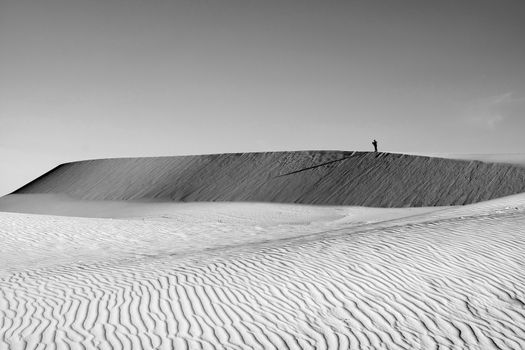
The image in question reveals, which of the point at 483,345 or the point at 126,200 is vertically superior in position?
the point at 126,200

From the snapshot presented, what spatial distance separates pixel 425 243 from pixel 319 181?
96.4 ft

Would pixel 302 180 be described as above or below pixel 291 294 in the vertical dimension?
above

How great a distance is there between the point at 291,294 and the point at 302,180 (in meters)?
33.1

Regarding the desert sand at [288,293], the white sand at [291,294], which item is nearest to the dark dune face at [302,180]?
the desert sand at [288,293]

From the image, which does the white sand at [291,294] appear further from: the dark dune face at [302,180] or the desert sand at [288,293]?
the dark dune face at [302,180]

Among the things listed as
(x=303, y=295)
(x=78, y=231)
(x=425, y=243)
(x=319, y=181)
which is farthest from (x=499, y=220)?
(x=319, y=181)

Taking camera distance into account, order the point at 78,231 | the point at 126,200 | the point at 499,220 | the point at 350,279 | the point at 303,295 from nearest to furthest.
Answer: the point at 303,295
the point at 350,279
the point at 499,220
the point at 78,231
the point at 126,200

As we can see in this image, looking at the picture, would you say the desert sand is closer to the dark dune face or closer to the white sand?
the white sand

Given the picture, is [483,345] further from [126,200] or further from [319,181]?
[126,200]

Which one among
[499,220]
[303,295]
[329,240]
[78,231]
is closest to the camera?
[303,295]

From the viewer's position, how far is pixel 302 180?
40.1m

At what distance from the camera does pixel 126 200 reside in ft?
143

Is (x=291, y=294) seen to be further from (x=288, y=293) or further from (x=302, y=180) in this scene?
(x=302, y=180)

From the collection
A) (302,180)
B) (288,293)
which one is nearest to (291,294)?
(288,293)
